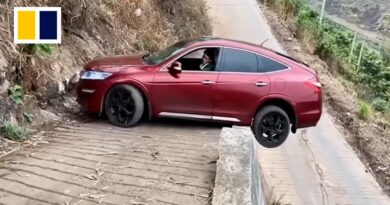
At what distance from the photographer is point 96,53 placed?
1126 cm

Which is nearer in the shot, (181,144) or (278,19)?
(181,144)

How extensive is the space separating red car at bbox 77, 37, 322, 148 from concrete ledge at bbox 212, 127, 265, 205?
259cm

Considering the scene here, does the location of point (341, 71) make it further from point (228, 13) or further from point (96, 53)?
point (96, 53)

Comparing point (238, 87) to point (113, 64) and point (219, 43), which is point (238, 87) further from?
point (113, 64)

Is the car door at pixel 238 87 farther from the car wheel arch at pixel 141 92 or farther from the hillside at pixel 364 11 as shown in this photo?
the hillside at pixel 364 11

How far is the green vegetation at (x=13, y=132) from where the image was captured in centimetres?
695

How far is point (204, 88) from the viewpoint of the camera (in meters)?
8.91

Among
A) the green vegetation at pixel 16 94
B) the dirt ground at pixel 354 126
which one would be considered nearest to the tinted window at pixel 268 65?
the green vegetation at pixel 16 94

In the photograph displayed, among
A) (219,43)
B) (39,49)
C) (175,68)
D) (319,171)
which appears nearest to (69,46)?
(39,49)

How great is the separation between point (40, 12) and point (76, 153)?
66.1 inches

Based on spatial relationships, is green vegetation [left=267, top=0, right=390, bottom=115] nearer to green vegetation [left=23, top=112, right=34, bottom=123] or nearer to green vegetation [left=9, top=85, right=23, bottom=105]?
green vegetation [left=23, top=112, right=34, bottom=123]

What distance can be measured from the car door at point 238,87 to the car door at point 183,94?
0.15 meters

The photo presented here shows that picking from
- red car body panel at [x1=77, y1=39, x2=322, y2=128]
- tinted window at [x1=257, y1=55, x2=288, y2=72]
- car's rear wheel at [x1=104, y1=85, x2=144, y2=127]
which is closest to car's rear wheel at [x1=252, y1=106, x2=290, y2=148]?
red car body panel at [x1=77, y1=39, x2=322, y2=128]

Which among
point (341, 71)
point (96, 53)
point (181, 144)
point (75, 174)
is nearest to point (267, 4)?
point (341, 71)
